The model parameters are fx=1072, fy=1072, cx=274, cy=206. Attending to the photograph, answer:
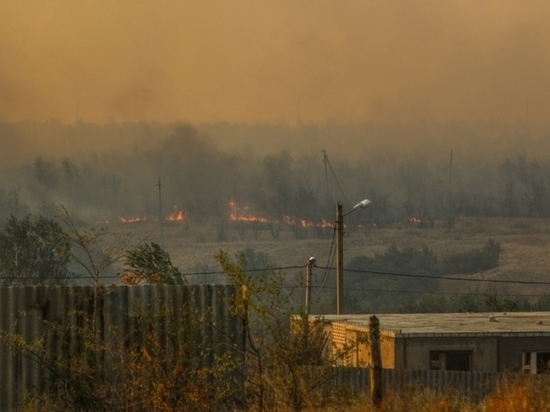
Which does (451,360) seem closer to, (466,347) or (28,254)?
(466,347)

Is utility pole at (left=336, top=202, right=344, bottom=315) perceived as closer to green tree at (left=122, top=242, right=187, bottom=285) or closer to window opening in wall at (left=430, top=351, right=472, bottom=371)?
green tree at (left=122, top=242, right=187, bottom=285)

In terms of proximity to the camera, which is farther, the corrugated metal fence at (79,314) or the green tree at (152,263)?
the green tree at (152,263)

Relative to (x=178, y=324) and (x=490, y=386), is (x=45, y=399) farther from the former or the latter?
(x=490, y=386)

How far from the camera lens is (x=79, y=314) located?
14461 mm

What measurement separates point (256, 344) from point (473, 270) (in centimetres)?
18749

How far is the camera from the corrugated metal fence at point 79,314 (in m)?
14.3

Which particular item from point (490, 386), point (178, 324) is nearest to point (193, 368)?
point (178, 324)

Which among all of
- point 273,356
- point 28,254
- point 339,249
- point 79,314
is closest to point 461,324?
point 339,249

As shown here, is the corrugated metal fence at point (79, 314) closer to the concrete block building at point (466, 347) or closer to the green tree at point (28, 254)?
the concrete block building at point (466, 347)

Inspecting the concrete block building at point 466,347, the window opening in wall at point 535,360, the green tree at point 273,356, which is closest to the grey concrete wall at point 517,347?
the concrete block building at point 466,347

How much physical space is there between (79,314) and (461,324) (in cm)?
2049

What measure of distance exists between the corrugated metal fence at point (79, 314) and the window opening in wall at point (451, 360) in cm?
1612

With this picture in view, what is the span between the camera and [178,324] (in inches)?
577

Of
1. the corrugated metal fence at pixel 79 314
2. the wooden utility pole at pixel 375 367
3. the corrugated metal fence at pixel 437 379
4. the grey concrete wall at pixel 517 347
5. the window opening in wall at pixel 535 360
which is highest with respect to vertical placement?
the corrugated metal fence at pixel 79 314
